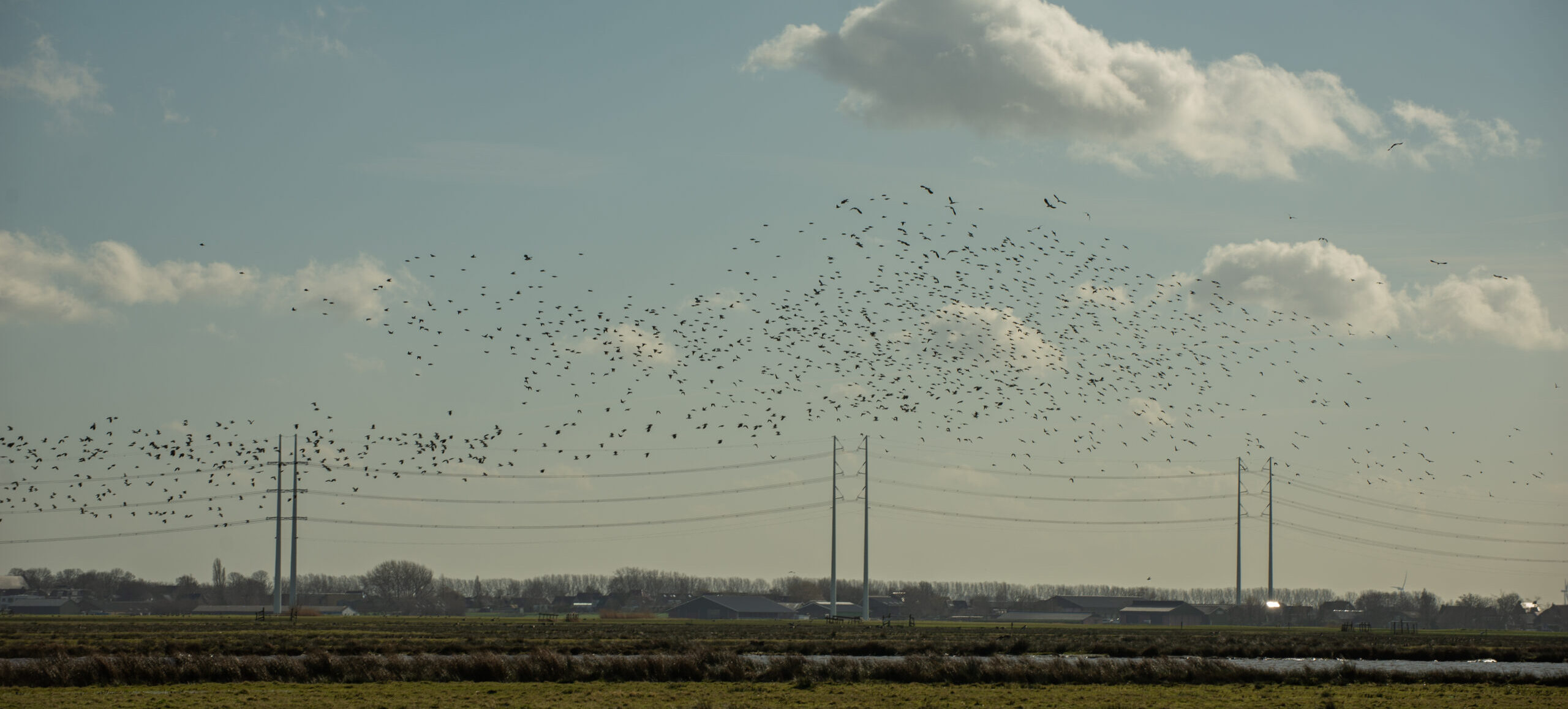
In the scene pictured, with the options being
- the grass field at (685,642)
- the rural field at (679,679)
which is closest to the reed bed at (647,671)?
the rural field at (679,679)

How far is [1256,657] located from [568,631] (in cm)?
5728

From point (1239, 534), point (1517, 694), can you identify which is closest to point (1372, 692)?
point (1517, 694)

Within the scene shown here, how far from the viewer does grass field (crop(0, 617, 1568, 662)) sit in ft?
243

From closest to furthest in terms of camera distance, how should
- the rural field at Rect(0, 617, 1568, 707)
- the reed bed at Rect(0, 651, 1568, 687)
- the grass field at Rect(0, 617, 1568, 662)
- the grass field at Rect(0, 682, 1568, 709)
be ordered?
the grass field at Rect(0, 682, 1568, 709) < the rural field at Rect(0, 617, 1568, 707) < the reed bed at Rect(0, 651, 1568, 687) < the grass field at Rect(0, 617, 1568, 662)

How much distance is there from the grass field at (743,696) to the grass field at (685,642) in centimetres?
1205

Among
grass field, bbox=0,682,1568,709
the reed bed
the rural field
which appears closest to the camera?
grass field, bbox=0,682,1568,709

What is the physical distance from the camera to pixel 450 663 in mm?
54719

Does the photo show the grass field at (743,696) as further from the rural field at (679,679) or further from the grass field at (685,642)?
the grass field at (685,642)

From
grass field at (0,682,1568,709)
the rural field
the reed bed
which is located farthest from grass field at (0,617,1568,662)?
grass field at (0,682,1568,709)

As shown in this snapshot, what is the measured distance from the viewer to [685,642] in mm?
84562

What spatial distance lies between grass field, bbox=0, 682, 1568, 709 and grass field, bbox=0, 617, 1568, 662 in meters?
12.1

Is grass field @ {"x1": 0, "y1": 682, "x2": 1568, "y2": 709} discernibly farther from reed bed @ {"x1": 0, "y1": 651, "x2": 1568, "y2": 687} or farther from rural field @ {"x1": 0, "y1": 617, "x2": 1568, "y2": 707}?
reed bed @ {"x1": 0, "y1": 651, "x2": 1568, "y2": 687}

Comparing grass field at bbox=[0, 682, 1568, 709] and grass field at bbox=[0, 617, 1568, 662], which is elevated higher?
grass field at bbox=[0, 682, 1568, 709]

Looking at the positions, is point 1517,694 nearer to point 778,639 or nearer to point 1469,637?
point 778,639
